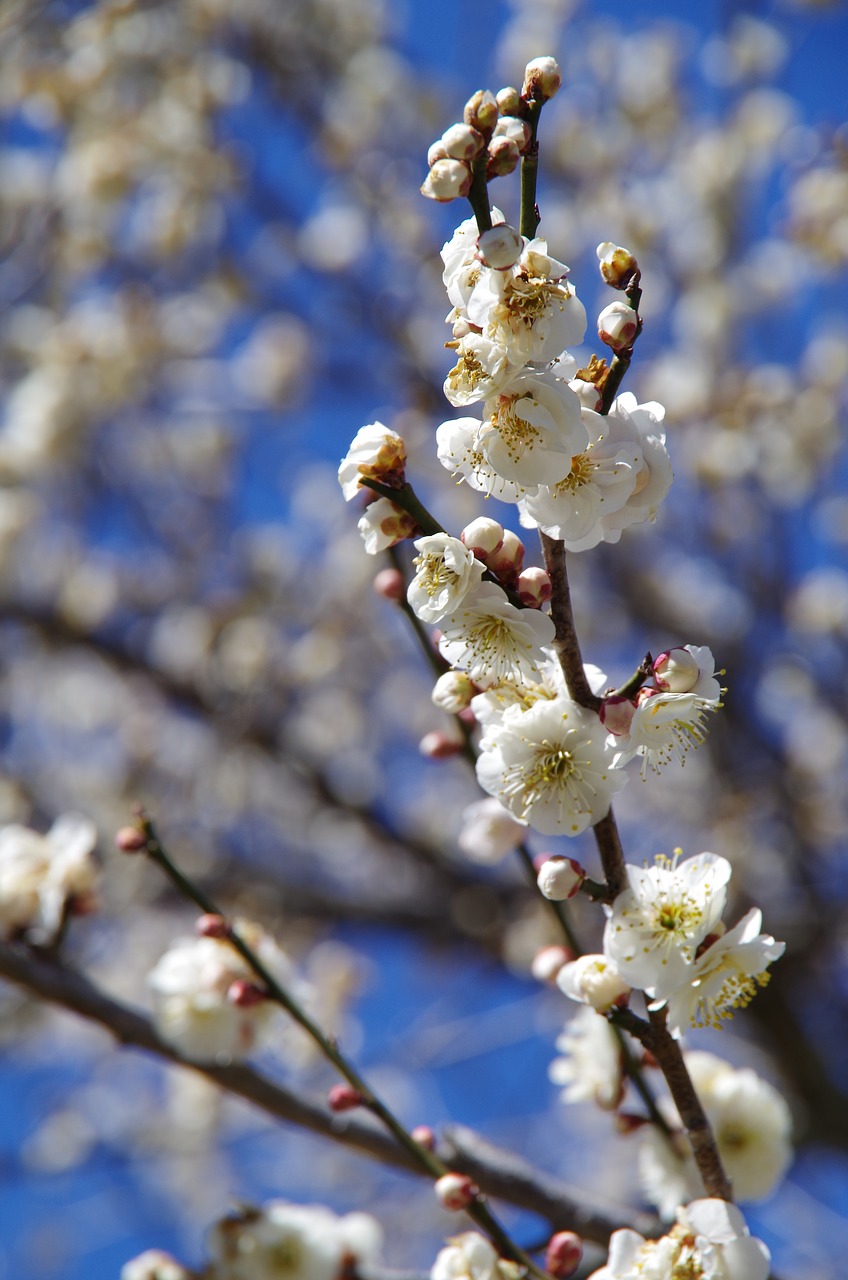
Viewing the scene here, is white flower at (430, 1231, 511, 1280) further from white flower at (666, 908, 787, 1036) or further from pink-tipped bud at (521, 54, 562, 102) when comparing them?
pink-tipped bud at (521, 54, 562, 102)

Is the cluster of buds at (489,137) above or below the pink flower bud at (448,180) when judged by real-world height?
above

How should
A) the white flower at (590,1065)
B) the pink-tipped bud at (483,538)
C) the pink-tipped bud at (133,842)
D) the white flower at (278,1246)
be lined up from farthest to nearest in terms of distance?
the white flower at (278,1246)
the white flower at (590,1065)
the pink-tipped bud at (133,842)
the pink-tipped bud at (483,538)

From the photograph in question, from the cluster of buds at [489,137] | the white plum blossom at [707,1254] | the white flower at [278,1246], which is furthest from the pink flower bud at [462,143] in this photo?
the white flower at [278,1246]

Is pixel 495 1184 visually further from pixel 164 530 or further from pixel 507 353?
pixel 164 530

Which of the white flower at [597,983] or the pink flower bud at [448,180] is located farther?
the white flower at [597,983]

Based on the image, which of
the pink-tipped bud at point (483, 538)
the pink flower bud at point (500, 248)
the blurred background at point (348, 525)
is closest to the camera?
the pink flower bud at point (500, 248)

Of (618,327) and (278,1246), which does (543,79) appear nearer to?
(618,327)

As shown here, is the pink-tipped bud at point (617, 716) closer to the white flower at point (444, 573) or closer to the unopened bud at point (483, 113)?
the white flower at point (444, 573)
